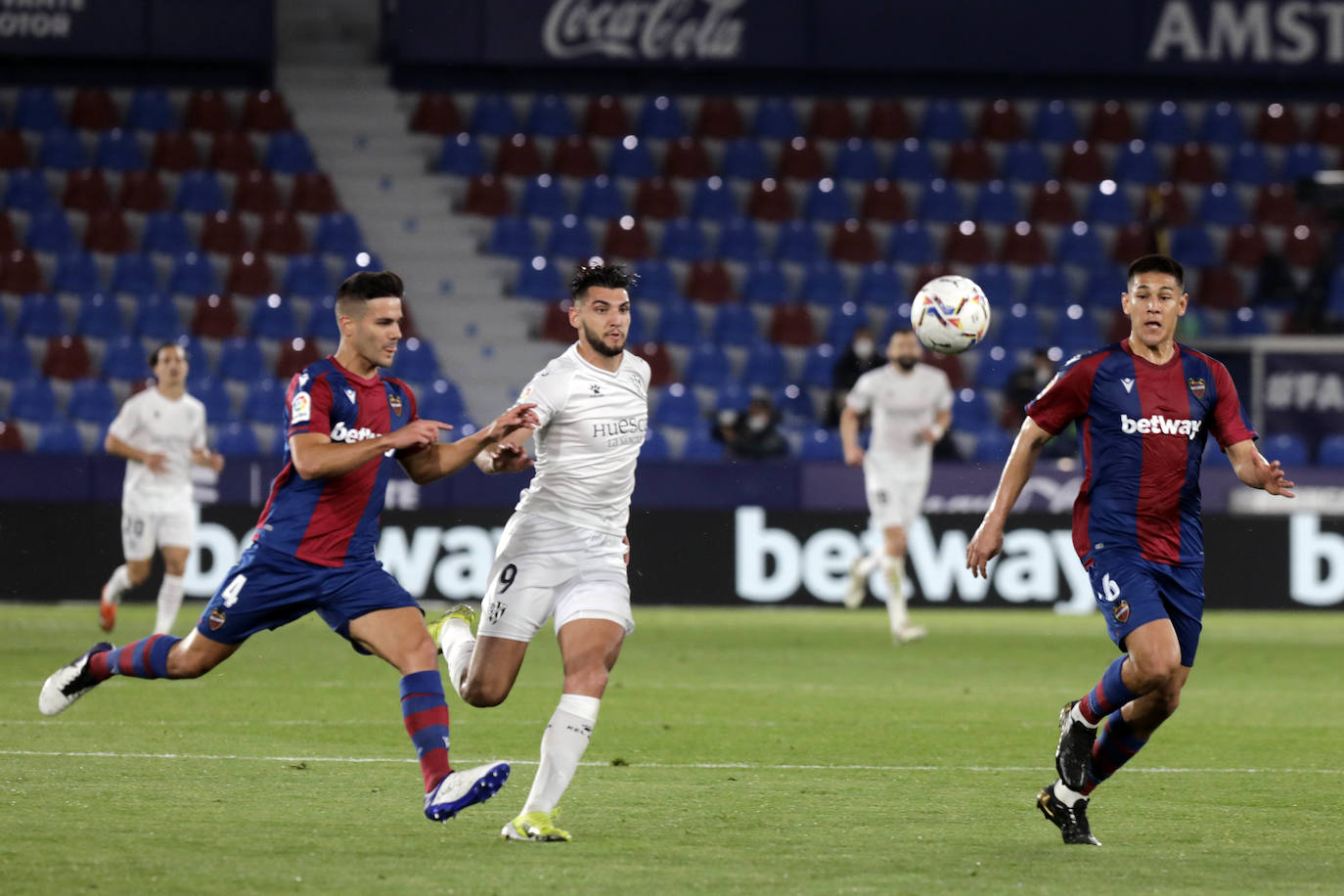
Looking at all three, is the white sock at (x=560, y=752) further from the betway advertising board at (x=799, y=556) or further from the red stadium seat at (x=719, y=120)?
the red stadium seat at (x=719, y=120)

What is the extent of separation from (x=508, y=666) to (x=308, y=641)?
9.03m

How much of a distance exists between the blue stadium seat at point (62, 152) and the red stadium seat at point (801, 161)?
8817 millimetres

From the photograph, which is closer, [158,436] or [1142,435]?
[1142,435]

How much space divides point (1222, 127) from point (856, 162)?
5262 millimetres

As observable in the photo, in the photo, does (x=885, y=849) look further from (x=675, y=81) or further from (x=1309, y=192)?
(x=675, y=81)

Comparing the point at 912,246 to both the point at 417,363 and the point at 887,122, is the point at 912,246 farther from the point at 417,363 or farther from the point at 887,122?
the point at 417,363

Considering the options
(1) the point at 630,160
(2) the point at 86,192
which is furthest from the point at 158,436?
(1) the point at 630,160

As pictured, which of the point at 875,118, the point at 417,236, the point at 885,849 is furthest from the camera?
the point at 875,118

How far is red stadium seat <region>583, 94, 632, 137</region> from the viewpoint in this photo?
25688mm

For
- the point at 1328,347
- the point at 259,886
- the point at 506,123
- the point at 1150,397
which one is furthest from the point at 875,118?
the point at 259,886

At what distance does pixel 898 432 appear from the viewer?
1645 centimetres

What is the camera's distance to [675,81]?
2705 centimetres

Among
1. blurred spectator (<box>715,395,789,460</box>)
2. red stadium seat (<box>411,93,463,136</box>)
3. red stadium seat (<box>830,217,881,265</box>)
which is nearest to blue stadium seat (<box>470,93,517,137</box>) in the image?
red stadium seat (<box>411,93,463,136</box>)

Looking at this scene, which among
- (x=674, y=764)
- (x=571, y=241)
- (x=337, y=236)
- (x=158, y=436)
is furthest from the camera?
(x=571, y=241)
